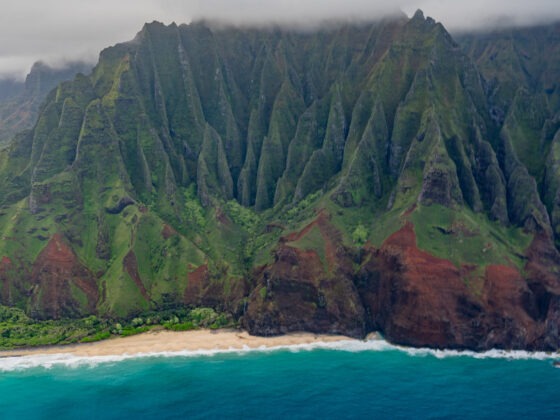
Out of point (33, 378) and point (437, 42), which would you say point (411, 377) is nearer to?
point (33, 378)

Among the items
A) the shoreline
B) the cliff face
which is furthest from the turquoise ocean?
the cliff face

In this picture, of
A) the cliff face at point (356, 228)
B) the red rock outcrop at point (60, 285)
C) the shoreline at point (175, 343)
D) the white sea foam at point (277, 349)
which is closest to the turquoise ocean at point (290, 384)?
the white sea foam at point (277, 349)

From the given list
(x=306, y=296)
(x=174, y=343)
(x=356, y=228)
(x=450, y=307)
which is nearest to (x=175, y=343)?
(x=174, y=343)

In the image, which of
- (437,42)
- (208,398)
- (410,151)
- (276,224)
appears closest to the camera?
(208,398)

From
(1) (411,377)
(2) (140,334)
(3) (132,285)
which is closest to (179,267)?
(3) (132,285)

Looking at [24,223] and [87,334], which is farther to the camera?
[24,223]

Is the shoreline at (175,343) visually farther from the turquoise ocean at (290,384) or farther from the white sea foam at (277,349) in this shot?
the turquoise ocean at (290,384)

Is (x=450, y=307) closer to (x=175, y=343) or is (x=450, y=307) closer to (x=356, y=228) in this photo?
(x=356, y=228)
